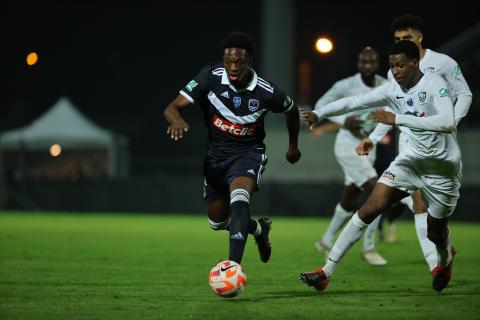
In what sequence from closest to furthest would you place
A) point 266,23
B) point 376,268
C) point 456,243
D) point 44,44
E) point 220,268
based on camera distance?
point 220,268
point 376,268
point 456,243
point 266,23
point 44,44

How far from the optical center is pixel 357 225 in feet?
26.9

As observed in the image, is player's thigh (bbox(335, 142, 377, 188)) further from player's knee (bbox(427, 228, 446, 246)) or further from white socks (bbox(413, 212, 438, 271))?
player's knee (bbox(427, 228, 446, 246))

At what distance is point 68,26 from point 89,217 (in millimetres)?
26209

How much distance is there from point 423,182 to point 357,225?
721 mm

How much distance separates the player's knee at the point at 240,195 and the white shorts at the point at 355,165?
4.07 m

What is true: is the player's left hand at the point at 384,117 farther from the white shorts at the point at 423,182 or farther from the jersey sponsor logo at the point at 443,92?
the white shorts at the point at 423,182

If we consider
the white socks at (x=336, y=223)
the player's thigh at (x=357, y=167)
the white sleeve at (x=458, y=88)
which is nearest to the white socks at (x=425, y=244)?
the white sleeve at (x=458, y=88)

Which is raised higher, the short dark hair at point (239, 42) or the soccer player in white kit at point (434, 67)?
the short dark hair at point (239, 42)

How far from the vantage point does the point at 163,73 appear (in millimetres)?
48594

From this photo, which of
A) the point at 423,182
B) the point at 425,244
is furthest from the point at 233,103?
the point at 425,244

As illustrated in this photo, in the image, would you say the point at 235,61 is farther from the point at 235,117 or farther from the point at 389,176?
the point at 389,176

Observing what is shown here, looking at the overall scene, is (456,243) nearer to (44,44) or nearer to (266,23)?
(266,23)

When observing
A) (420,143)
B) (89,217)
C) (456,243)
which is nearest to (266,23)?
(89,217)

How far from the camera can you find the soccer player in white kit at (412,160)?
25.7 feet
